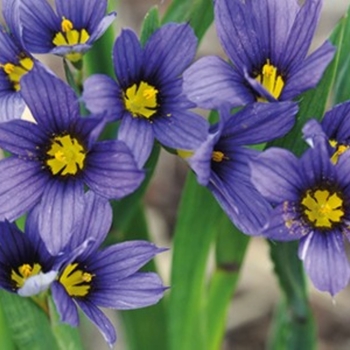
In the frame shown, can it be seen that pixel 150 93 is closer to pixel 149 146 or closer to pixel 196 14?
pixel 149 146

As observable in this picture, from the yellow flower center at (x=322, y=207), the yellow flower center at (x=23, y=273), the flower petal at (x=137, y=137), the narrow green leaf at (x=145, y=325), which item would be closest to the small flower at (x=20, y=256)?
the yellow flower center at (x=23, y=273)

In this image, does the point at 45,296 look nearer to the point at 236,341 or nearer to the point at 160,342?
the point at 160,342

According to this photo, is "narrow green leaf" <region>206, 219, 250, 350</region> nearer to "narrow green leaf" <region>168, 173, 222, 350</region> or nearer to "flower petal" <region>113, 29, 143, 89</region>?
"narrow green leaf" <region>168, 173, 222, 350</region>

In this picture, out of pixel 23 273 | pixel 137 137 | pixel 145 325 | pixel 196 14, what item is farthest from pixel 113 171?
pixel 145 325

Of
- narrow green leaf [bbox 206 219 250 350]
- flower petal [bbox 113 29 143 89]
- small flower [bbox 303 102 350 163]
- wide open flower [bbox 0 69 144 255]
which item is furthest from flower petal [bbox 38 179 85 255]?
narrow green leaf [bbox 206 219 250 350]

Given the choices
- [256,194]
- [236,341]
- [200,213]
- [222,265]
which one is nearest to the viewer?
[256,194]

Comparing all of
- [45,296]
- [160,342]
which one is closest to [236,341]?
[160,342]
